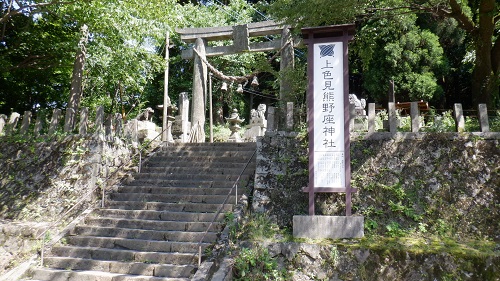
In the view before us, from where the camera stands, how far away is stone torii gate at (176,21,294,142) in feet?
37.5

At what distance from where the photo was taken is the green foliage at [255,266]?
18.1ft

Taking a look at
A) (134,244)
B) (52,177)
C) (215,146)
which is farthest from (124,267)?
(215,146)

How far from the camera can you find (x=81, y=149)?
8641 millimetres

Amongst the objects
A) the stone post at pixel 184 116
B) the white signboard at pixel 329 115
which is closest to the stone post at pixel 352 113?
the white signboard at pixel 329 115

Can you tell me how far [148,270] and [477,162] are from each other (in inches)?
248

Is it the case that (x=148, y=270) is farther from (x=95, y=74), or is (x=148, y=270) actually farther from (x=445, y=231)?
(x=95, y=74)

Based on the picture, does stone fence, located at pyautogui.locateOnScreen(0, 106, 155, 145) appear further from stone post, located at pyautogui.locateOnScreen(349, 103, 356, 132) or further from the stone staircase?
stone post, located at pyautogui.locateOnScreen(349, 103, 356, 132)

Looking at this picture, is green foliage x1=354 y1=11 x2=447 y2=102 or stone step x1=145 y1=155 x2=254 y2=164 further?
green foliage x1=354 y1=11 x2=447 y2=102

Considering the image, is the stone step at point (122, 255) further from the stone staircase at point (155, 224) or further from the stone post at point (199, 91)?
the stone post at point (199, 91)

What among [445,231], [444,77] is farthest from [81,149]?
[444,77]

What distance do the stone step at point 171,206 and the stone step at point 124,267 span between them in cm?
163

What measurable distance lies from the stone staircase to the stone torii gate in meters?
3.42

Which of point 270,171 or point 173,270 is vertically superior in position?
point 270,171

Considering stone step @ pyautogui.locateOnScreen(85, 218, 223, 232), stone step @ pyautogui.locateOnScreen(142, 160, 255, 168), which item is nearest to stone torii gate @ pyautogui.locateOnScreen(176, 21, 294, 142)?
stone step @ pyautogui.locateOnScreen(142, 160, 255, 168)
